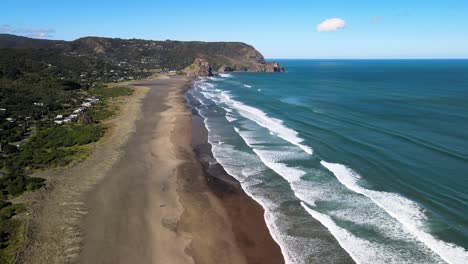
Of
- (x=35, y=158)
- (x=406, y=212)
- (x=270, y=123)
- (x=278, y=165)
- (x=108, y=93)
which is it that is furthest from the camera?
(x=108, y=93)

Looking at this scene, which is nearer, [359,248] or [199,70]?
[359,248]

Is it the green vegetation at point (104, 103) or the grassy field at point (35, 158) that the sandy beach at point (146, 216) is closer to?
the grassy field at point (35, 158)

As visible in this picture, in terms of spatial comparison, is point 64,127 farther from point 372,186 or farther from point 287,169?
point 372,186

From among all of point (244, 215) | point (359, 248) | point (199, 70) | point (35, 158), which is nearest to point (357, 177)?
point (359, 248)

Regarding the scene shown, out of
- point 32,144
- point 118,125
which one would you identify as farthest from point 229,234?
point 118,125

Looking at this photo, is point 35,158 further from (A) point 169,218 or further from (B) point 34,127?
(A) point 169,218

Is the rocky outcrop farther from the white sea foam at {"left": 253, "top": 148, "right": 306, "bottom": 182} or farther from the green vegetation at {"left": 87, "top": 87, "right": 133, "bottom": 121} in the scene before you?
the white sea foam at {"left": 253, "top": 148, "right": 306, "bottom": 182}
